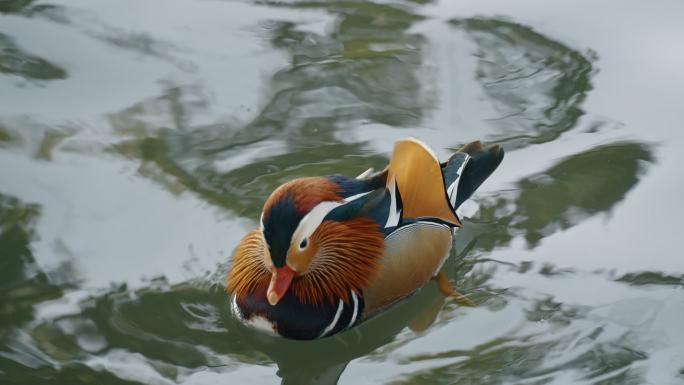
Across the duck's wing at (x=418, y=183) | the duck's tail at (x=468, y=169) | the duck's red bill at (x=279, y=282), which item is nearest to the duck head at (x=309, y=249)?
the duck's red bill at (x=279, y=282)

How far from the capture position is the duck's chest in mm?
4480

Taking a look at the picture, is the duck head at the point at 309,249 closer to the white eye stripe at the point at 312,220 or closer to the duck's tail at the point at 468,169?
the white eye stripe at the point at 312,220

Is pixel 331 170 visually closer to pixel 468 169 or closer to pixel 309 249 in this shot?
pixel 468 169

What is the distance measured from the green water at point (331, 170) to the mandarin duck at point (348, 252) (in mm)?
102

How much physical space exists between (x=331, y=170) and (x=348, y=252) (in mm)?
835

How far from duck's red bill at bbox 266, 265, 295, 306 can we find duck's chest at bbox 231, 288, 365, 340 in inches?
3.0

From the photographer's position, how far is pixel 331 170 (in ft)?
17.6

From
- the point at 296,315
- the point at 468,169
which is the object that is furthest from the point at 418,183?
the point at 296,315

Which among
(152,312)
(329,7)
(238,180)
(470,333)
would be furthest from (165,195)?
(329,7)

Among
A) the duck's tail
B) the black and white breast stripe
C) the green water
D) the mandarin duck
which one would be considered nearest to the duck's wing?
the mandarin duck

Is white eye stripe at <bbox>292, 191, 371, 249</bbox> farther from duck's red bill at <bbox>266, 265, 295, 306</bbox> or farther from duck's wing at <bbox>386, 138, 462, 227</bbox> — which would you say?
duck's wing at <bbox>386, 138, 462, 227</bbox>

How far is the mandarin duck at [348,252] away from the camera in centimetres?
442

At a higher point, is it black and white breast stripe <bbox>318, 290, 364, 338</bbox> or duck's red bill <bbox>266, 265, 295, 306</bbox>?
duck's red bill <bbox>266, 265, 295, 306</bbox>

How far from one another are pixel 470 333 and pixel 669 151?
1.65 m
